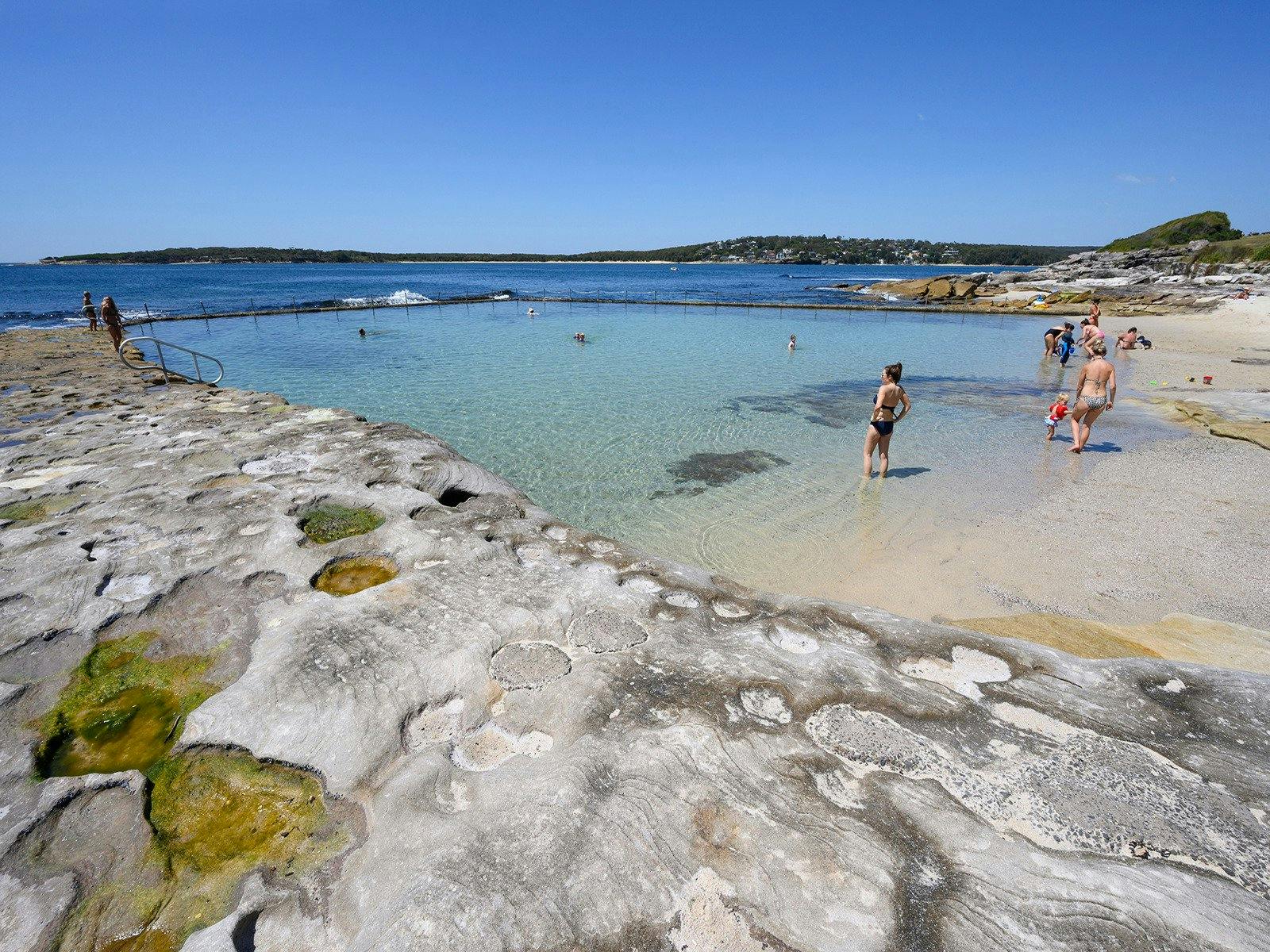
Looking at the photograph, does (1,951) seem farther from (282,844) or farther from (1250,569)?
(1250,569)

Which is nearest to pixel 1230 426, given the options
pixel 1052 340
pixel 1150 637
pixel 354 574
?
pixel 1150 637

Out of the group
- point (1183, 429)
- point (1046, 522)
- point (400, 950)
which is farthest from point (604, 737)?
point (1183, 429)

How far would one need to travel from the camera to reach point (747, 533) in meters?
7.30

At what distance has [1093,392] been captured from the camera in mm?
9461

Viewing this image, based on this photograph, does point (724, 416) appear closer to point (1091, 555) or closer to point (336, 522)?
point (1091, 555)

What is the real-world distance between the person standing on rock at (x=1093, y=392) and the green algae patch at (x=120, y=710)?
12.1m

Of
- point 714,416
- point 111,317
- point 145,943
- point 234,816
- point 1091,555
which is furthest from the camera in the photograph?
point 111,317

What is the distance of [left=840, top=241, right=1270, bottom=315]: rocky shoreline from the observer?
1389 inches

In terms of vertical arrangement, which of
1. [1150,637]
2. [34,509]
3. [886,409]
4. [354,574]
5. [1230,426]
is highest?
[886,409]

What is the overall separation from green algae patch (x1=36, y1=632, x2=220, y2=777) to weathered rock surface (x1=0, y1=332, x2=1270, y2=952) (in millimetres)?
31

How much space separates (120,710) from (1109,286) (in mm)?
62911

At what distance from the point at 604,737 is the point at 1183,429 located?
13.9 meters

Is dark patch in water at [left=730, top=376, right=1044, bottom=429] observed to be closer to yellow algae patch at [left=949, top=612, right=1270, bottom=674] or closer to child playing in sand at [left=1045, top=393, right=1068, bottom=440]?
child playing in sand at [left=1045, top=393, right=1068, bottom=440]

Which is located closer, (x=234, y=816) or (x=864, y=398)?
(x=234, y=816)
